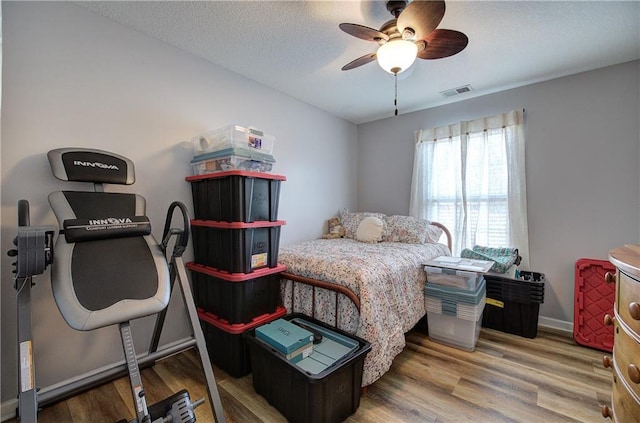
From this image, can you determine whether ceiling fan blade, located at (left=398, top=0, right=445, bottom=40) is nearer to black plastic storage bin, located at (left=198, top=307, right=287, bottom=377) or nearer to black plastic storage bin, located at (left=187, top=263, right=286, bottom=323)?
black plastic storage bin, located at (left=187, top=263, right=286, bottom=323)

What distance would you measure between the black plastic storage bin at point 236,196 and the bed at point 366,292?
0.52 meters

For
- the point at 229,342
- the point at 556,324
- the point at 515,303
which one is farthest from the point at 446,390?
the point at 556,324

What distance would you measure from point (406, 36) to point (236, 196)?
1401mm

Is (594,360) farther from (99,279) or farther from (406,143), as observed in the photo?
(99,279)

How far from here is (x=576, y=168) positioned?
2492 mm

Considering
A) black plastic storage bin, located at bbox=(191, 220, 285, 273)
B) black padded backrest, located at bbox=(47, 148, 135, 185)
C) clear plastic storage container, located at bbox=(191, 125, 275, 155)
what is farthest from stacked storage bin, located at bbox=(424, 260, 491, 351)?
black padded backrest, located at bbox=(47, 148, 135, 185)

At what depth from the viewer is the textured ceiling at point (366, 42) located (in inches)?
67.2

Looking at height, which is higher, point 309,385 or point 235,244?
point 235,244

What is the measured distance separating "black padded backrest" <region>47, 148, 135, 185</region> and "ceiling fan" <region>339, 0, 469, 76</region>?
1.54 metres

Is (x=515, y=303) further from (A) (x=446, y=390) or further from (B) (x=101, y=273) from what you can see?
(B) (x=101, y=273)

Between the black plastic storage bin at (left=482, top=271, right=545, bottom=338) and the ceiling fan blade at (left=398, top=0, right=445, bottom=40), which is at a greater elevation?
the ceiling fan blade at (left=398, top=0, right=445, bottom=40)

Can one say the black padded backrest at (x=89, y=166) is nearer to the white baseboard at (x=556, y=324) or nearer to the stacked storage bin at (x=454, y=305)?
the stacked storage bin at (x=454, y=305)

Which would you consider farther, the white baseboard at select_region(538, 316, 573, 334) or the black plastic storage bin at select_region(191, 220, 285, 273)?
the white baseboard at select_region(538, 316, 573, 334)

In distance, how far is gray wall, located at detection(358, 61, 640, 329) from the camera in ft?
7.50
